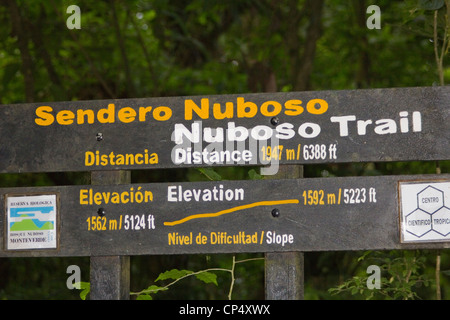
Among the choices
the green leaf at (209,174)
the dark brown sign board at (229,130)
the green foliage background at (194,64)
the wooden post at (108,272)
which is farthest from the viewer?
the green foliage background at (194,64)

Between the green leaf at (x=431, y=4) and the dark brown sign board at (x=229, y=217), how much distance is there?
1400 millimetres

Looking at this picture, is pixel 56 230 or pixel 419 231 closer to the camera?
pixel 419 231

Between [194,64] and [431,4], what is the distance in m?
4.77

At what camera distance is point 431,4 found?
415 cm

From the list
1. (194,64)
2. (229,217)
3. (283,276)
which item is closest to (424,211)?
(283,276)

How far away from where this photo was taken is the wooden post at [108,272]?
3533 mm

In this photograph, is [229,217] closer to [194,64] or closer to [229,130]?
[229,130]

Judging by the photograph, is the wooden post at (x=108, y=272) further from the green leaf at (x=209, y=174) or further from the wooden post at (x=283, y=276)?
the wooden post at (x=283, y=276)

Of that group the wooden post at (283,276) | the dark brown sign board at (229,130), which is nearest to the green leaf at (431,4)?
the dark brown sign board at (229,130)

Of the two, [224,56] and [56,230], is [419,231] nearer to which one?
[56,230]

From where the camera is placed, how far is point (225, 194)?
342 centimetres

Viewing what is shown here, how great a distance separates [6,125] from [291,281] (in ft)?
6.17

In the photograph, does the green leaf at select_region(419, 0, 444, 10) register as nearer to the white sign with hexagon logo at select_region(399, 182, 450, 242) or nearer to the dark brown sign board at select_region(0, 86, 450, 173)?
the dark brown sign board at select_region(0, 86, 450, 173)

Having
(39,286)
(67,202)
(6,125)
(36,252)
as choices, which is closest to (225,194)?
(67,202)
